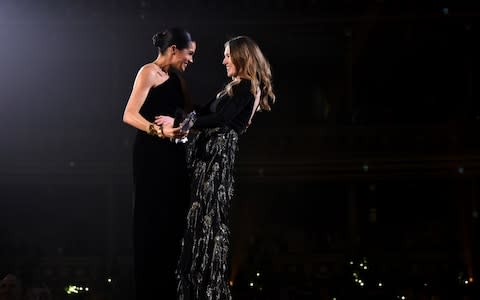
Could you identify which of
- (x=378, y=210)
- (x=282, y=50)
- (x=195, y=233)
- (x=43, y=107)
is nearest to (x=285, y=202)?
(x=378, y=210)

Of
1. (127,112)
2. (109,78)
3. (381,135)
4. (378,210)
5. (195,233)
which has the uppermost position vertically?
(109,78)

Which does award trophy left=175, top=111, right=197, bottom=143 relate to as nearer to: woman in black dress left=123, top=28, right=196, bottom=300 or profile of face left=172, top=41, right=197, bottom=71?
woman in black dress left=123, top=28, right=196, bottom=300

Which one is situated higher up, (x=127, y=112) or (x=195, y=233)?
(x=127, y=112)

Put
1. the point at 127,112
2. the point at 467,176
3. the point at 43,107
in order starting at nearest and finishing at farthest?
the point at 127,112 < the point at 467,176 < the point at 43,107

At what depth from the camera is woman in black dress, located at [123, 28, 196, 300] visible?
3465 mm

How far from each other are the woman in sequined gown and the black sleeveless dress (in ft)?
0.21

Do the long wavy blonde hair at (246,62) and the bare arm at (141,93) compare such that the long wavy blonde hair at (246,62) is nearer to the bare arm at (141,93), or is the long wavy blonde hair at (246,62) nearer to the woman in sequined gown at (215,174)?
the woman in sequined gown at (215,174)

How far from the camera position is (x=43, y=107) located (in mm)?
10523

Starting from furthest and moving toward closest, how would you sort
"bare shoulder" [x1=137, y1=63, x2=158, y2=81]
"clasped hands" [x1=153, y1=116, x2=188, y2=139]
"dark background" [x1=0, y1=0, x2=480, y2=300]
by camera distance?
"dark background" [x1=0, y1=0, x2=480, y2=300], "bare shoulder" [x1=137, y1=63, x2=158, y2=81], "clasped hands" [x1=153, y1=116, x2=188, y2=139]

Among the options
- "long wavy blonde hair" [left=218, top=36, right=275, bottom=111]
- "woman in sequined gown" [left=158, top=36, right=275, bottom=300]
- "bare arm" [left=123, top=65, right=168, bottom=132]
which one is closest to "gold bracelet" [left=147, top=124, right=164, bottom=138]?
"bare arm" [left=123, top=65, right=168, bottom=132]

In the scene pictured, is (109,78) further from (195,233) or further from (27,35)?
(195,233)

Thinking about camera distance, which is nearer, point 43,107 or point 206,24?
point 206,24

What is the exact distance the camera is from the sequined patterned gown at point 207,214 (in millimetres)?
3482

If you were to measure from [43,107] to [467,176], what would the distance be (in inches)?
250
